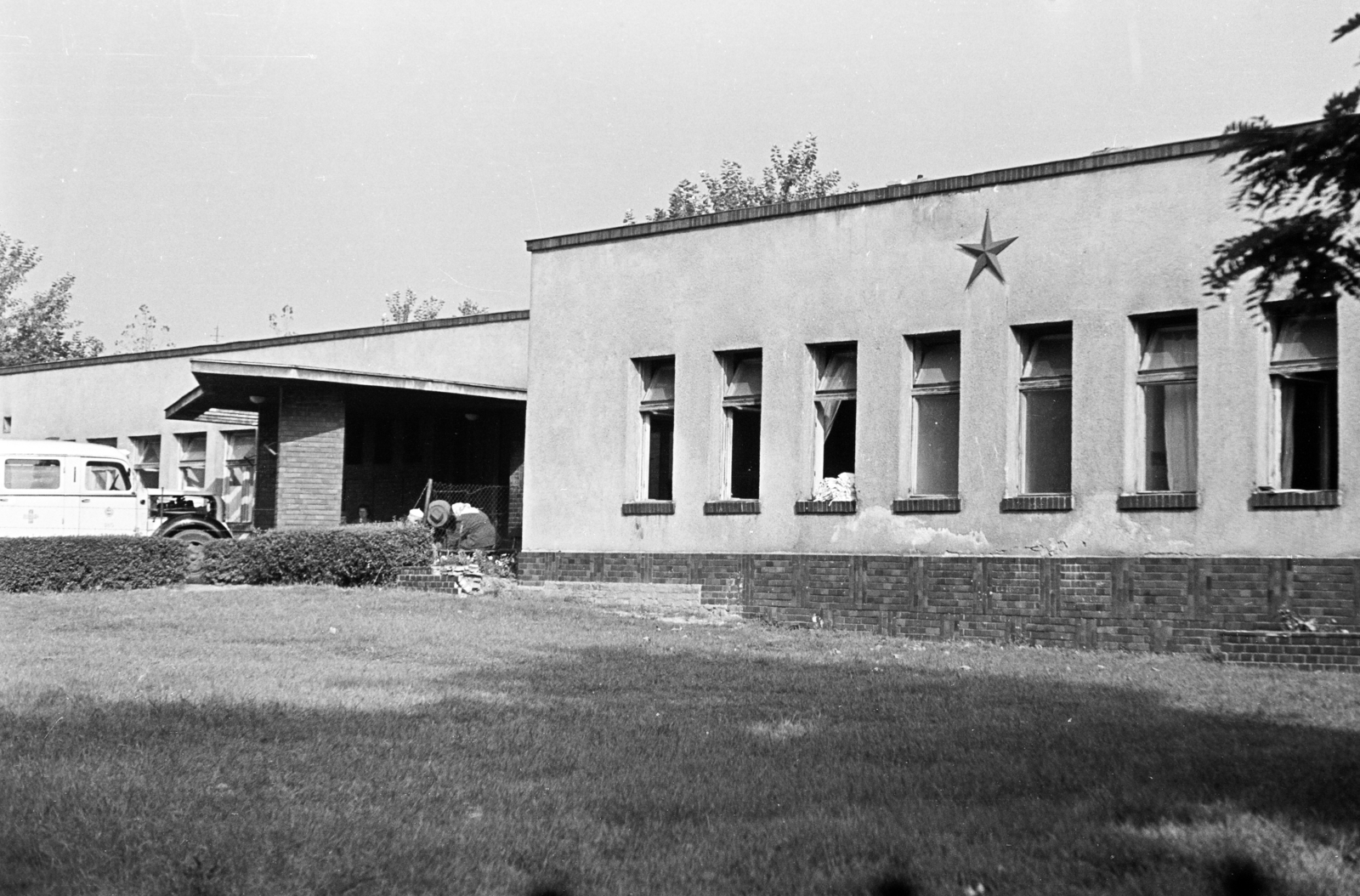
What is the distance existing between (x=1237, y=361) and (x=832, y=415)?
16.2ft

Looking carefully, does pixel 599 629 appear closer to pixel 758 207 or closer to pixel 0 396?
pixel 758 207

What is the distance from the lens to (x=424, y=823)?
688 cm

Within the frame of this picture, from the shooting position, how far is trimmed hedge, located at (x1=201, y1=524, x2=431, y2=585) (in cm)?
2100

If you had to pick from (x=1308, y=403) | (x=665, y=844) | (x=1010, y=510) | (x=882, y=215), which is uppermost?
(x=882, y=215)

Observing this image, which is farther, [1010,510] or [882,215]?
[882,215]

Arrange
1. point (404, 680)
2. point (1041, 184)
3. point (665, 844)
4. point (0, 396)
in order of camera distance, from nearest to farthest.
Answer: point (665, 844)
point (404, 680)
point (1041, 184)
point (0, 396)

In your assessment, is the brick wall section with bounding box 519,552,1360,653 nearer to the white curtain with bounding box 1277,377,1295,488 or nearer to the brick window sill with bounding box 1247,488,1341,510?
the brick window sill with bounding box 1247,488,1341,510

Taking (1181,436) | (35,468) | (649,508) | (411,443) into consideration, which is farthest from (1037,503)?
(411,443)

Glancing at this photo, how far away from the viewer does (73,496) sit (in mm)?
25656

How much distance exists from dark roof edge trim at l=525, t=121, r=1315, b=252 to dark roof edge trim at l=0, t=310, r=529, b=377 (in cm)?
929

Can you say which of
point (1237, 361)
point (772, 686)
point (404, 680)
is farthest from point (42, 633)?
point (1237, 361)

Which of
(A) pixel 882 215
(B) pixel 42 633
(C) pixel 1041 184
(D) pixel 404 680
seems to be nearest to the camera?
(D) pixel 404 680

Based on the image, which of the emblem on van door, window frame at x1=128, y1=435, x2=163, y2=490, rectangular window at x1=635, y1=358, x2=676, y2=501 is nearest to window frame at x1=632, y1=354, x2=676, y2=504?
rectangular window at x1=635, y1=358, x2=676, y2=501

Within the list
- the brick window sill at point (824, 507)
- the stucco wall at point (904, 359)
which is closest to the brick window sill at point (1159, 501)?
the stucco wall at point (904, 359)
